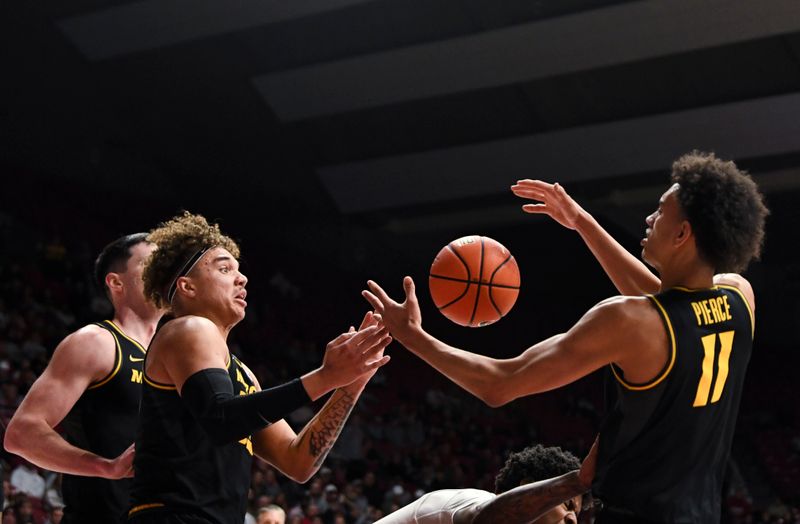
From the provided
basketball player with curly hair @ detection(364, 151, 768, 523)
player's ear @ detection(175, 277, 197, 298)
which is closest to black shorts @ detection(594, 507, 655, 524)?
basketball player with curly hair @ detection(364, 151, 768, 523)

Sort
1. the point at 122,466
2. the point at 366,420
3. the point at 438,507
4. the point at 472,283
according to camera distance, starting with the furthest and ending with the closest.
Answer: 1. the point at 366,420
2. the point at 438,507
3. the point at 472,283
4. the point at 122,466

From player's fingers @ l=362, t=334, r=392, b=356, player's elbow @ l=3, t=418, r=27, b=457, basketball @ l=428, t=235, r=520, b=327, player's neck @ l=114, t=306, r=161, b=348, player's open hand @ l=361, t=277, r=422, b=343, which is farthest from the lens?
player's neck @ l=114, t=306, r=161, b=348

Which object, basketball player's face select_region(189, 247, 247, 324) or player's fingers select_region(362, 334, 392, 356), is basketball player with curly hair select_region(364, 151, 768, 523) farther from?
basketball player's face select_region(189, 247, 247, 324)

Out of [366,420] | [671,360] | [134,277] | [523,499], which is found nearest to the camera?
[671,360]

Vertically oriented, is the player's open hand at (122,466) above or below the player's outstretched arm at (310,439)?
above

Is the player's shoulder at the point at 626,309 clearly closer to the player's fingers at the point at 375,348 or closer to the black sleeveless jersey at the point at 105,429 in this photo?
the player's fingers at the point at 375,348

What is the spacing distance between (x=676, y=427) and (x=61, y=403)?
7.37 ft

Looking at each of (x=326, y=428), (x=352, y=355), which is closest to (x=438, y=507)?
(x=326, y=428)

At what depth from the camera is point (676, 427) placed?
104 inches

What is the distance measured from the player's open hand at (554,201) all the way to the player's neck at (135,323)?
1641 millimetres

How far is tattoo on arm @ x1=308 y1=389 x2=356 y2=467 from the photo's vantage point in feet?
11.3

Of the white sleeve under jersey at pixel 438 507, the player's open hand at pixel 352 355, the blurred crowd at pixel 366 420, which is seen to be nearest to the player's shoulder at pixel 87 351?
the player's open hand at pixel 352 355

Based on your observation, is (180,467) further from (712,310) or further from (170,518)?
(712,310)

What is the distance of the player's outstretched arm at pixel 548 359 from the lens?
2.63 meters
